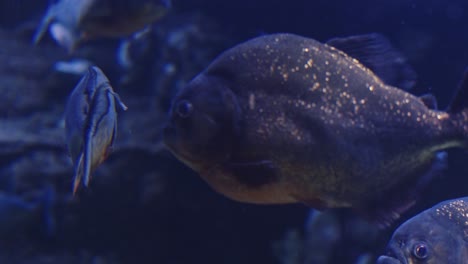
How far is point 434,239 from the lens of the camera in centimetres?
192

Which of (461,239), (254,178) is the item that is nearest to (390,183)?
(461,239)

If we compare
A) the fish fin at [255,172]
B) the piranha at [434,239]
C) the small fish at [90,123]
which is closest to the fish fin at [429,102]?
the piranha at [434,239]

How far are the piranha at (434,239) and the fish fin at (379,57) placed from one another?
2.13 feet

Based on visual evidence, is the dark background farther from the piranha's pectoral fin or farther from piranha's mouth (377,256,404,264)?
the piranha's pectoral fin

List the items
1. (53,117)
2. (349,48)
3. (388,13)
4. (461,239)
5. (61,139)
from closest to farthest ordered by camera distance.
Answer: (461,239)
(349,48)
(61,139)
(388,13)
(53,117)

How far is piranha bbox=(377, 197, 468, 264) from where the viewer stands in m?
1.89

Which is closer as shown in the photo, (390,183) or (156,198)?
(390,183)

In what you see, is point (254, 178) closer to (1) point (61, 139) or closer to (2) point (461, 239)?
(2) point (461, 239)

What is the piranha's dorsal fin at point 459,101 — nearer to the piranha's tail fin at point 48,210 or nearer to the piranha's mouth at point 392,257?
the piranha's mouth at point 392,257

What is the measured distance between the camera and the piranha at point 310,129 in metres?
1.84

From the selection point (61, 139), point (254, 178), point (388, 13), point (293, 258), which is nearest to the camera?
point (254, 178)

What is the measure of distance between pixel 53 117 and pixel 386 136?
241 inches

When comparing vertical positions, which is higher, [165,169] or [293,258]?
[165,169]

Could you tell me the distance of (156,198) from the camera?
5.32 m
